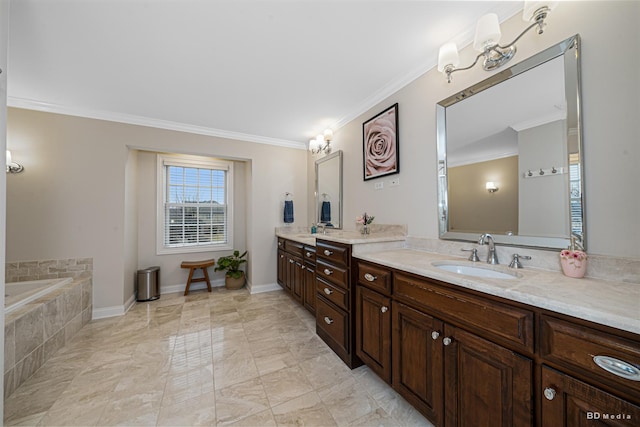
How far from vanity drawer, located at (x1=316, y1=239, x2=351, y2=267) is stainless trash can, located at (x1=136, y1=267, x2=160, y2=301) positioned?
2.80m

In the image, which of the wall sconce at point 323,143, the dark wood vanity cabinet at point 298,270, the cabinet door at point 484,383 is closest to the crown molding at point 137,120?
the wall sconce at point 323,143

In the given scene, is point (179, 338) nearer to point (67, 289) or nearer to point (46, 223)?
point (67, 289)

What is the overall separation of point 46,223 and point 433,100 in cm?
437

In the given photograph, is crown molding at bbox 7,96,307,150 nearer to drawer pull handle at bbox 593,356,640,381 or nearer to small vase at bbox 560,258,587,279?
small vase at bbox 560,258,587,279

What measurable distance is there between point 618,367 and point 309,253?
89.0 inches

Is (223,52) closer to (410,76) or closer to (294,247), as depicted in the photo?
(410,76)

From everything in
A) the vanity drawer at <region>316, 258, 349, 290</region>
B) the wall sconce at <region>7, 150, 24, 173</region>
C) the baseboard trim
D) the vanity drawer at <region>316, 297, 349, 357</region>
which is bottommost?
the baseboard trim

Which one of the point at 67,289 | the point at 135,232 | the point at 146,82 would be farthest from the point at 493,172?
the point at 135,232

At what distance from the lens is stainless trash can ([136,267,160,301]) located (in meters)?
3.32

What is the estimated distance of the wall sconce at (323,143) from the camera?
316 cm

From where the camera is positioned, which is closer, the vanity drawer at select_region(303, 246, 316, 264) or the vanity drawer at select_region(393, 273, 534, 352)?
the vanity drawer at select_region(393, 273, 534, 352)

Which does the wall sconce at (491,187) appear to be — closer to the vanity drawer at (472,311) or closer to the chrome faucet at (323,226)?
the vanity drawer at (472,311)

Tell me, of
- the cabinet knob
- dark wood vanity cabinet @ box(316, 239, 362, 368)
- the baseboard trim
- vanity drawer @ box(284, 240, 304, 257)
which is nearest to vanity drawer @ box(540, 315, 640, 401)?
the cabinet knob

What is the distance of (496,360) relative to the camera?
96 centimetres
